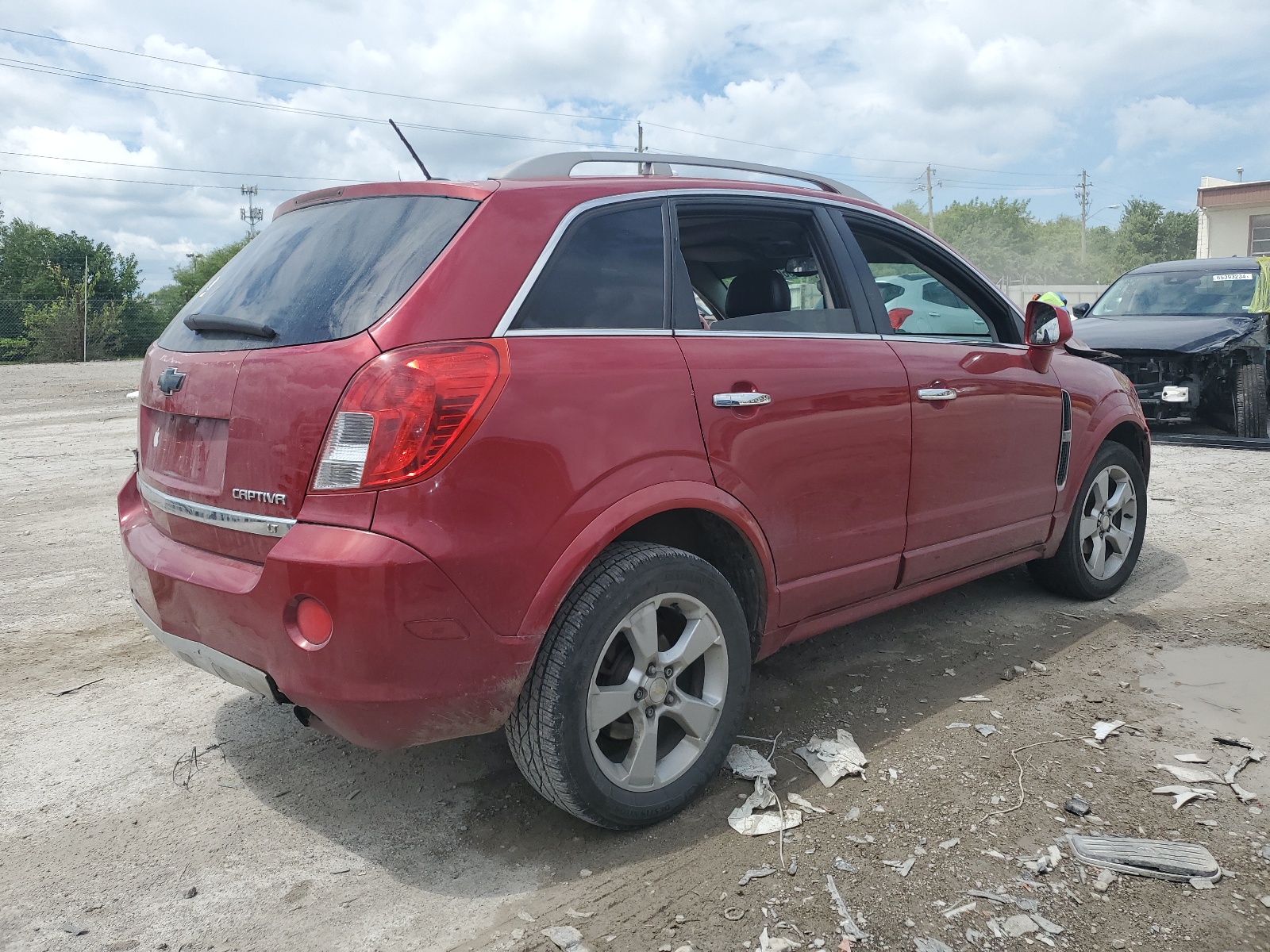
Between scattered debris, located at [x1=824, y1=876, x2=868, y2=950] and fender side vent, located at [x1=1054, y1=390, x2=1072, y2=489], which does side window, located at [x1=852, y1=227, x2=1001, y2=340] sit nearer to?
fender side vent, located at [x1=1054, y1=390, x2=1072, y2=489]

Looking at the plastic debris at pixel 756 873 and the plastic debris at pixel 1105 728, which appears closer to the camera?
the plastic debris at pixel 756 873

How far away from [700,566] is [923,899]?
1016mm

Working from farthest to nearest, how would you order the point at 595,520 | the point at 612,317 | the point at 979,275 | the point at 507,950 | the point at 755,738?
the point at 979,275 → the point at 755,738 → the point at 612,317 → the point at 595,520 → the point at 507,950

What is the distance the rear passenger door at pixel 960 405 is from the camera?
3604 mm

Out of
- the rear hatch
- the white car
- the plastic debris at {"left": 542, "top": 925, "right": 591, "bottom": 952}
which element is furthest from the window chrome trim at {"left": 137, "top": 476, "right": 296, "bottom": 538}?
the white car

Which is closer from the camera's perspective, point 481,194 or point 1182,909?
point 1182,909

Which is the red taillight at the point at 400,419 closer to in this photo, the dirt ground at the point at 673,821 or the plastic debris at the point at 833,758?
the dirt ground at the point at 673,821

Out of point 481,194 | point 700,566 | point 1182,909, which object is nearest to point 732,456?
point 700,566

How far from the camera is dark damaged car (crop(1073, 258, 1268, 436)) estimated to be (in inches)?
380

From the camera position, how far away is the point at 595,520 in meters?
2.54

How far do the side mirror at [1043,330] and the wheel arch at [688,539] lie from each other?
188 centimetres

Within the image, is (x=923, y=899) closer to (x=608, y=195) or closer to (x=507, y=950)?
(x=507, y=950)

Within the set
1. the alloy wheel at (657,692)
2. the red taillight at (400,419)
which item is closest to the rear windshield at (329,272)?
the red taillight at (400,419)

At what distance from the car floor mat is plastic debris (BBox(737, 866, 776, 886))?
0.82 metres
